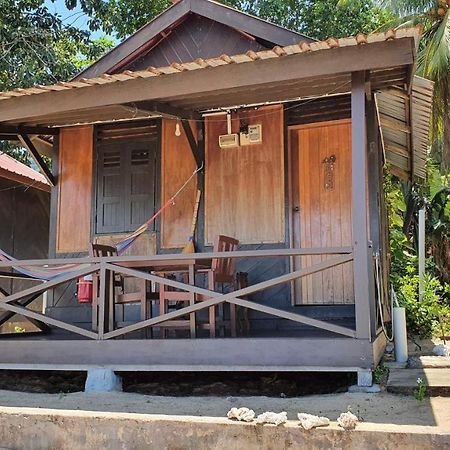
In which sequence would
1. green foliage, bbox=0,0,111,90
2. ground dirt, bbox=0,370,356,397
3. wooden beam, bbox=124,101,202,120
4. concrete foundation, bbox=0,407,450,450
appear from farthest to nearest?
green foliage, bbox=0,0,111,90 < wooden beam, bbox=124,101,202,120 < ground dirt, bbox=0,370,356,397 < concrete foundation, bbox=0,407,450,450

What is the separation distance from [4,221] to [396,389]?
8.35m

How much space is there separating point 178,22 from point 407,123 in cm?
302

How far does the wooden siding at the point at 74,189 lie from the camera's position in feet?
23.5

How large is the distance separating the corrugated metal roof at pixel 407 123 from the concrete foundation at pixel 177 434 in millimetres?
3738

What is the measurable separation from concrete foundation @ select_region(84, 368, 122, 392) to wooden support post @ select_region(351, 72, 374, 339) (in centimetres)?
213

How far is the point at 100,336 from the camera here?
517 cm

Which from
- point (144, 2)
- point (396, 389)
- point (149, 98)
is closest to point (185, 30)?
point (149, 98)

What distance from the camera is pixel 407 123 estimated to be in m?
7.07

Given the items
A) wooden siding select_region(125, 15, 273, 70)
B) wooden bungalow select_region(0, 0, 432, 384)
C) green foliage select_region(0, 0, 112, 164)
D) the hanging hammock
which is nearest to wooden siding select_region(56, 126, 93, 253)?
wooden bungalow select_region(0, 0, 432, 384)

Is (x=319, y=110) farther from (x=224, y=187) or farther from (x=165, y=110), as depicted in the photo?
(x=165, y=110)

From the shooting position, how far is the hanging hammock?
5824 millimetres

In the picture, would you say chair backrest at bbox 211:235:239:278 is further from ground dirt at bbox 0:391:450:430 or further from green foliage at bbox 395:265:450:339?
green foliage at bbox 395:265:450:339

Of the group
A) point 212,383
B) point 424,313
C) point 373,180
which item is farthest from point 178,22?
point 424,313


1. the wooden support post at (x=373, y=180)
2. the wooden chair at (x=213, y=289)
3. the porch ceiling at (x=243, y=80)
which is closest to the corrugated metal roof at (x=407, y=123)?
the wooden support post at (x=373, y=180)
